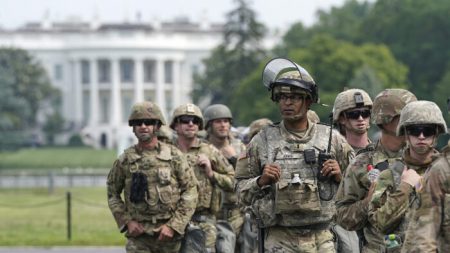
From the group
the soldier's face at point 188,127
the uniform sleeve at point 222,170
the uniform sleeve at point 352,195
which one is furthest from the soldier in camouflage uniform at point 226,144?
the uniform sleeve at point 352,195

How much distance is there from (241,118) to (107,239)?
2519 inches

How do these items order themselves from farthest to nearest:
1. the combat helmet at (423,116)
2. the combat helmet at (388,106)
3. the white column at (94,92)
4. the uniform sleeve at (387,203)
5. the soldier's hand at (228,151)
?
the white column at (94,92)
the soldier's hand at (228,151)
the combat helmet at (388,106)
the uniform sleeve at (387,203)
the combat helmet at (423,116)

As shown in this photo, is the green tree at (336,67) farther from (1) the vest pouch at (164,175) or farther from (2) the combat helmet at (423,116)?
(2) the combat helmet at (423,116)

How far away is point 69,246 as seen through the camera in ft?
77.5

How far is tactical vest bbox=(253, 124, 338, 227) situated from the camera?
9.56 metres

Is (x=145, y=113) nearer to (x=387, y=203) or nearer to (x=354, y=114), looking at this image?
(x=354, y=114)

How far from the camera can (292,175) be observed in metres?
9.59

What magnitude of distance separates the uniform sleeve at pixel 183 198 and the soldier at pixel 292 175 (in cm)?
230

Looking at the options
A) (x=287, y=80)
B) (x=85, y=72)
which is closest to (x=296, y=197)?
(x=287, y=80)

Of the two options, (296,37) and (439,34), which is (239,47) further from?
(439,34)

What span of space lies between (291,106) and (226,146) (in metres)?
5.50

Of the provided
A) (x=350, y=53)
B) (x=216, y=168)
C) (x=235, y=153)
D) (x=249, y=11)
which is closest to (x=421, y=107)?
(x=216, y=168)

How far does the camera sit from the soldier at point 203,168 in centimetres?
1377

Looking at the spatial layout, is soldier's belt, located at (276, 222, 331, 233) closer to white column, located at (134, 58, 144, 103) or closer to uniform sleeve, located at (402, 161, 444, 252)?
uniform sleeve, located at (402, 161, 444, 252)
